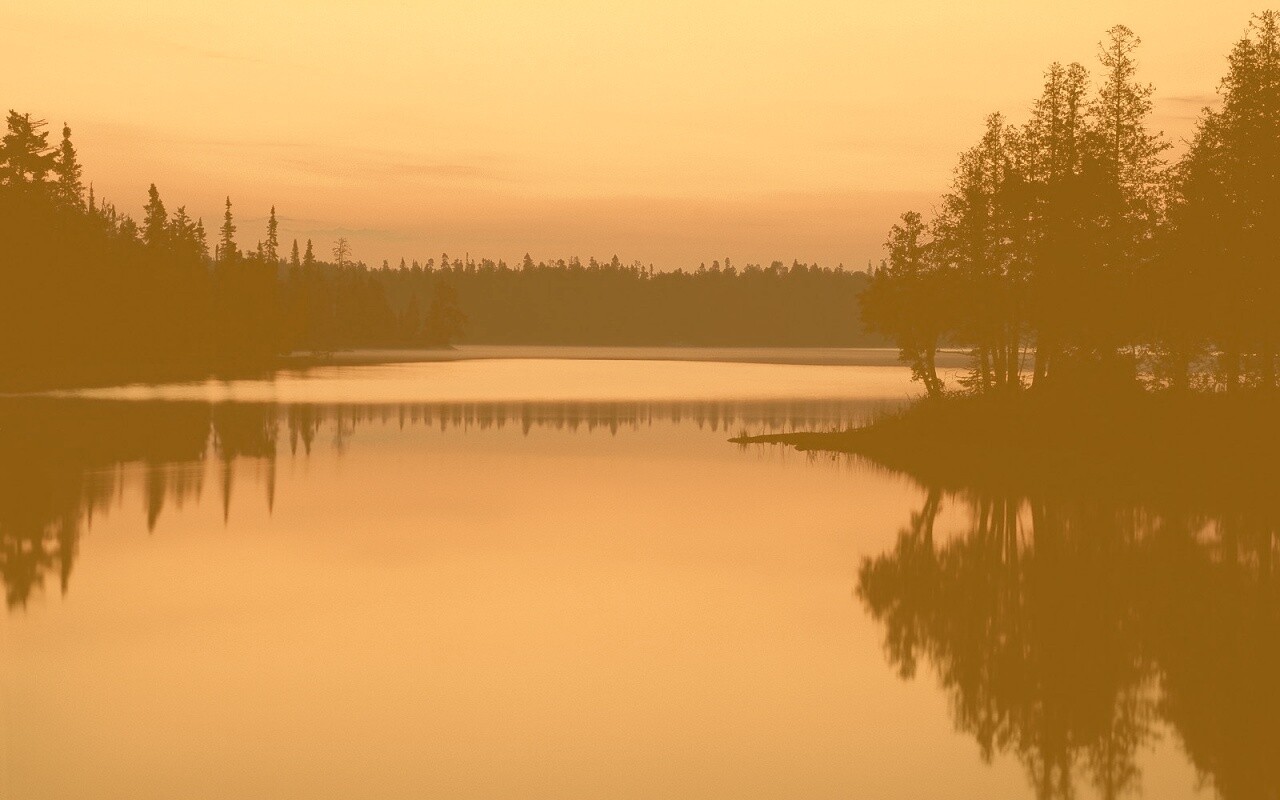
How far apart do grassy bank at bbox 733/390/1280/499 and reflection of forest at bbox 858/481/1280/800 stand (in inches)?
250

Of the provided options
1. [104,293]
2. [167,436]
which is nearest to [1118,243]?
[167,436]

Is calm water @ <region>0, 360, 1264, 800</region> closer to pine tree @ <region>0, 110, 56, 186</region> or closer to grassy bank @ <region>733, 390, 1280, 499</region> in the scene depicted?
grassy bank @ <region>733, 390, 1280, 499</region>

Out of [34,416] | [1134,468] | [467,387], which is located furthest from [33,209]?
[1134,468]

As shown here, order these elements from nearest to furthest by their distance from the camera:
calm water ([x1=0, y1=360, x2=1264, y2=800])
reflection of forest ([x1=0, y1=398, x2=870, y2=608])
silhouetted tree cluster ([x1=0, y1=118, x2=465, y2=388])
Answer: calm water ([x1=0, y1=360, x2=1264, y2=800]) < reflection of forest ([x1=0, y1=398, x2=870, y2=608]) < silhouetted tree cluster ([x1=0, y1=118, x2=465, y2=388])

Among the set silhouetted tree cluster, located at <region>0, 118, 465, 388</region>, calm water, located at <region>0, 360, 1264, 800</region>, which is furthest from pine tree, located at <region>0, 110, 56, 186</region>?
calm water, located at <region>0, 360, 1264, 800</region>

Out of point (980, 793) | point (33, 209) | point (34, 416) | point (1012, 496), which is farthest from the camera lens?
point (33, 209)

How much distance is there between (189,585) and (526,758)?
34.1 ft

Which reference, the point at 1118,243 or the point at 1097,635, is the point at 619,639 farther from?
the point at 1118,243

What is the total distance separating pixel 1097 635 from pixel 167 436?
39.6m

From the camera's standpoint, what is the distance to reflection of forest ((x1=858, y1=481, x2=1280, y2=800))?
540 inches

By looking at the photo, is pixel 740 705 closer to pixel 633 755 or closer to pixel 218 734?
Answer: pixel 633 755

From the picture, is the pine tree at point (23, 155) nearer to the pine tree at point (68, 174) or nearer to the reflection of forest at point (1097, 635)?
the pine tree at point (68, 174)

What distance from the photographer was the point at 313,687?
15.7 m

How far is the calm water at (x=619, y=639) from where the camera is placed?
1307 centimetres
